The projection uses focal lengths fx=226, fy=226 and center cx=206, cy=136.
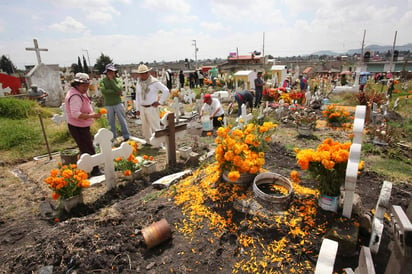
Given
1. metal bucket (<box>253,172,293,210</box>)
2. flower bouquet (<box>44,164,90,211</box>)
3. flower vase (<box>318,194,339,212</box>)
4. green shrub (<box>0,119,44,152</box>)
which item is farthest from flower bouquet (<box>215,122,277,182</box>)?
green shrub (<box>0,119,44,152</box>)

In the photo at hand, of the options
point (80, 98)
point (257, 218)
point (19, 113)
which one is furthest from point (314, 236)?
point (19, 113)

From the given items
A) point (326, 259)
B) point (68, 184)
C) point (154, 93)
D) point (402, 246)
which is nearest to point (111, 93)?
point (154, 93)

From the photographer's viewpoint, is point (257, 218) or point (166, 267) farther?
point (257, 218)

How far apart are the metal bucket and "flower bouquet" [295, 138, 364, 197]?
0.37 m

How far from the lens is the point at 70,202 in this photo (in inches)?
121

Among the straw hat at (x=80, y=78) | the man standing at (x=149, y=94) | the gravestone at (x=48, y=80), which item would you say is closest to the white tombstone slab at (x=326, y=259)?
the straw hat at (x=80, y=78)

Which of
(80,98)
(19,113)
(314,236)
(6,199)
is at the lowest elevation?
(6,199)

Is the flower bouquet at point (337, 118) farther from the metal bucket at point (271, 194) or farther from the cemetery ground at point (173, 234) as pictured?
the metal bucket at point (271, 194)

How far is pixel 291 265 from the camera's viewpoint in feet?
6.63

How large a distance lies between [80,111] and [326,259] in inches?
158

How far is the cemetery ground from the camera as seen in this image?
6.73 feet

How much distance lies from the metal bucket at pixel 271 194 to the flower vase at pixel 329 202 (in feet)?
1.07

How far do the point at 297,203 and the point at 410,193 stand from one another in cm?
211

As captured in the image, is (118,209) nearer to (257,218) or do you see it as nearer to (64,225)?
(64,225)
